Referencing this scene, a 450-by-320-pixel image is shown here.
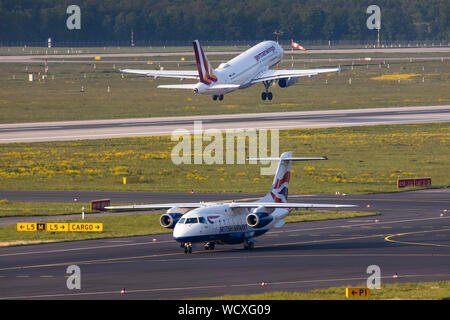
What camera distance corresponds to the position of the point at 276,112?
154375 mm

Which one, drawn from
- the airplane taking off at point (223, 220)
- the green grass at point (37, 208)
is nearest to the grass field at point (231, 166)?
the green grass at point (37, 208)

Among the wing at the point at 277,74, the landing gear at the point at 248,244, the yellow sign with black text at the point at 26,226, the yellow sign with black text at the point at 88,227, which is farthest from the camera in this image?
the wing at the point at 277,74

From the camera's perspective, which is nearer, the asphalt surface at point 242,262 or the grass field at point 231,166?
the asphalt surface at point 242,262

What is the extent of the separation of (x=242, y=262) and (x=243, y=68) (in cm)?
8707

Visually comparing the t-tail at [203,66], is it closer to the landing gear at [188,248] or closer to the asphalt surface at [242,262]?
the asphalt surface at [242,262]

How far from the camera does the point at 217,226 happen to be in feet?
186

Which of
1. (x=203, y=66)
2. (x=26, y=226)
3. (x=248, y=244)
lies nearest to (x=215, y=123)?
(x=203, y=66)

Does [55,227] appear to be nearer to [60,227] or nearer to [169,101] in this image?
[60,227]

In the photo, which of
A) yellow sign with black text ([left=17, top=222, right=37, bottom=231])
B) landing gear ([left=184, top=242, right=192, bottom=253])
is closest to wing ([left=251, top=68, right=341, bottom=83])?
yellow sign with black text ([left=17, top=222, right=37, bottom=231])

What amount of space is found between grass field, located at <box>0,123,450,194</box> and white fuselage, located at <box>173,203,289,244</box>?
28.0m

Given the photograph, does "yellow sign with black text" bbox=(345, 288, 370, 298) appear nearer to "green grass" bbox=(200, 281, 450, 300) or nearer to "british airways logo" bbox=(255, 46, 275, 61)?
"green grass" bbox=(200, 281, 450, 300)

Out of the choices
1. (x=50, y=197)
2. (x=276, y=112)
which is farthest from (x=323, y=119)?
(x=50, y=197)

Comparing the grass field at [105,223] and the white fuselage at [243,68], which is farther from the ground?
the white fuselage at [243,68]

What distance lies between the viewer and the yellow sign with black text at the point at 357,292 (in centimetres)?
4084
